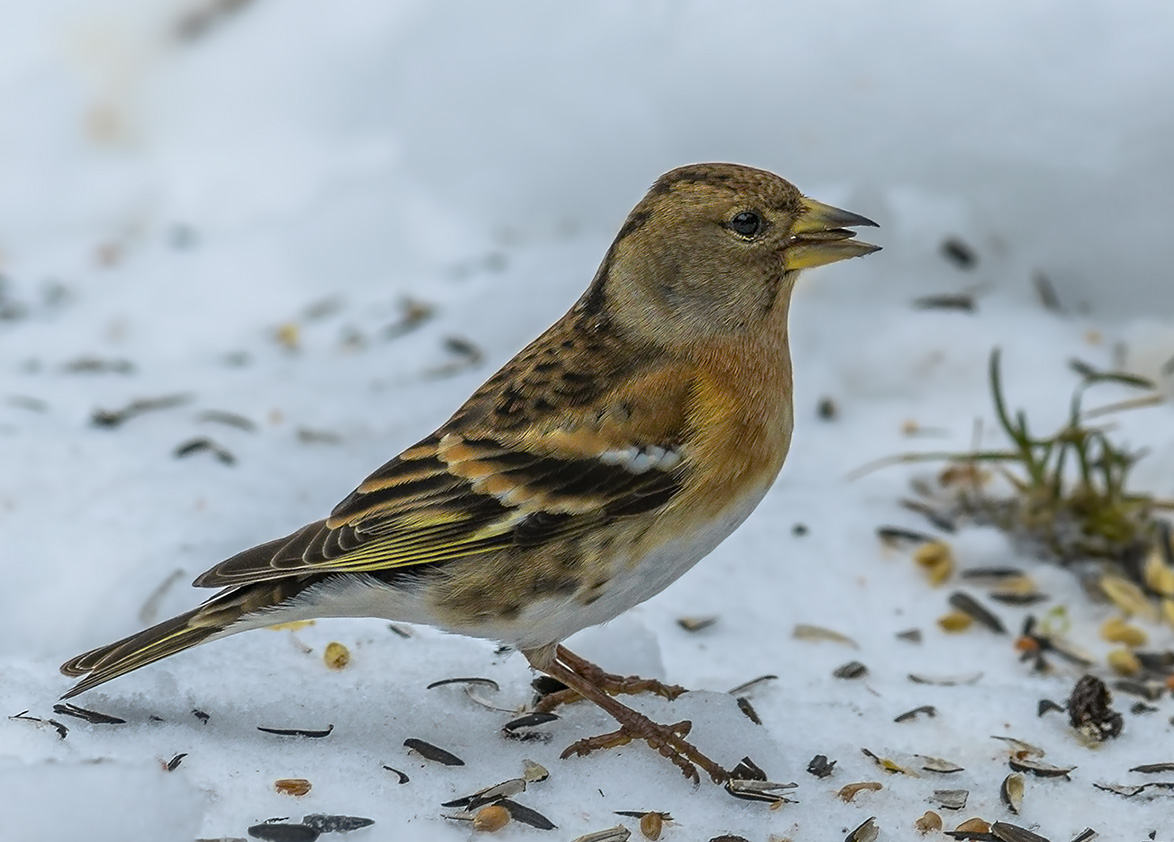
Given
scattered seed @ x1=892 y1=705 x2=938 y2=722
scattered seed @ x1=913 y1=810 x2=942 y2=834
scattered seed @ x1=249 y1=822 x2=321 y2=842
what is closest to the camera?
scattered seed @ x1=249 y1=822 x2=321 y2=842

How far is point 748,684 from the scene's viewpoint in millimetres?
3635

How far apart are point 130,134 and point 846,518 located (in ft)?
12.3

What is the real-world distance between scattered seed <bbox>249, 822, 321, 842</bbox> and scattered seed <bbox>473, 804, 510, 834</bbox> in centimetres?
30

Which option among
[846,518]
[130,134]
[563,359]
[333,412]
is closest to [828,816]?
[563,359]

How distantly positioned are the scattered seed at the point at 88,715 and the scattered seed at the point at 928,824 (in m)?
1.64

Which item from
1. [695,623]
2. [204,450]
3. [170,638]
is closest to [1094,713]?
[695,623]

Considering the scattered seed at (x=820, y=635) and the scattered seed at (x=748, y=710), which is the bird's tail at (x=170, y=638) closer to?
the scattered seed at (x=748, y=710)

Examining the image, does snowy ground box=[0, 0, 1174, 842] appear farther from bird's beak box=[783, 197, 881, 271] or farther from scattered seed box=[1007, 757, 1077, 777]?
bird's beak box=[783, 197, 881, 271]

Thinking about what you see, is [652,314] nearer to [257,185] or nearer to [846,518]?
[846,518]

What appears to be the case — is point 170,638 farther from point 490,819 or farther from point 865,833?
point 865,833

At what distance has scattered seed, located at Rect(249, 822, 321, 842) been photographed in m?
2.78

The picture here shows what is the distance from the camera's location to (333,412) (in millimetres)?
4977

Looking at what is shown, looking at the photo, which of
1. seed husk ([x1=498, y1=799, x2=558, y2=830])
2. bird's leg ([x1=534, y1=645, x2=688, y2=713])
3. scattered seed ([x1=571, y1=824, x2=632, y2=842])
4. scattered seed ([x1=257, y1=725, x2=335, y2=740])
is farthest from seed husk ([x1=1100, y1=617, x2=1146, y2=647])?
scattered seed ([x1=257, y1=725, x2=335, y2=740])

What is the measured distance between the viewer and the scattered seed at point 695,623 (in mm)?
3943
